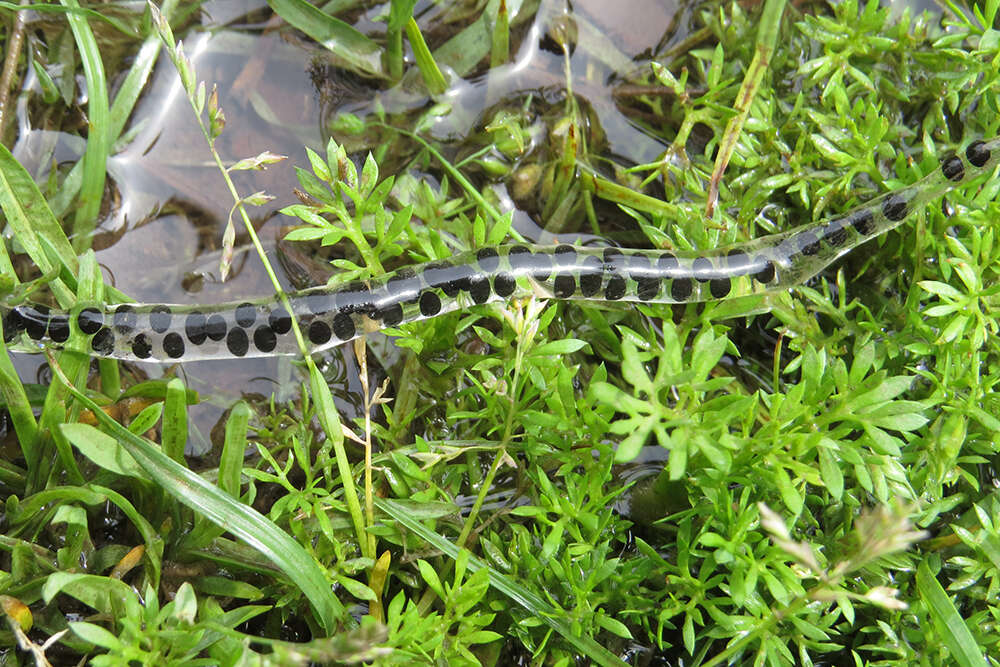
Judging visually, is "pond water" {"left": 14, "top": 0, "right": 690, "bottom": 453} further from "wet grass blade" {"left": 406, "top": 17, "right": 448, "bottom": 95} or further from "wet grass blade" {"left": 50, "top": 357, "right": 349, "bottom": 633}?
"wet grass blade" {"left": 50, "top": 357, "right": 349, "bottom": 633}

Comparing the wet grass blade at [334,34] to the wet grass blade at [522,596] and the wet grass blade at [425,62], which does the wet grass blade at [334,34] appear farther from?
the wet grass blade at [522,596]

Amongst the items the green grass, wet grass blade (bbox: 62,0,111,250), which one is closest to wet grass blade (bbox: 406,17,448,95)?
the green grass

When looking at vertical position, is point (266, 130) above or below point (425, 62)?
below

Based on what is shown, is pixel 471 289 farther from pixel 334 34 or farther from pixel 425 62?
pixel 334 34

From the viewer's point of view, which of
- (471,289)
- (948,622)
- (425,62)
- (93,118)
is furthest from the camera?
(425,62)

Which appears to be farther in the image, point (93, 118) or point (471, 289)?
point (93, 118)

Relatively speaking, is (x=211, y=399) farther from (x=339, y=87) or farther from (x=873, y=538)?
(x=873, y=538)

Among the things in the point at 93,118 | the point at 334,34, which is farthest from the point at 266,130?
the point at 93,118
